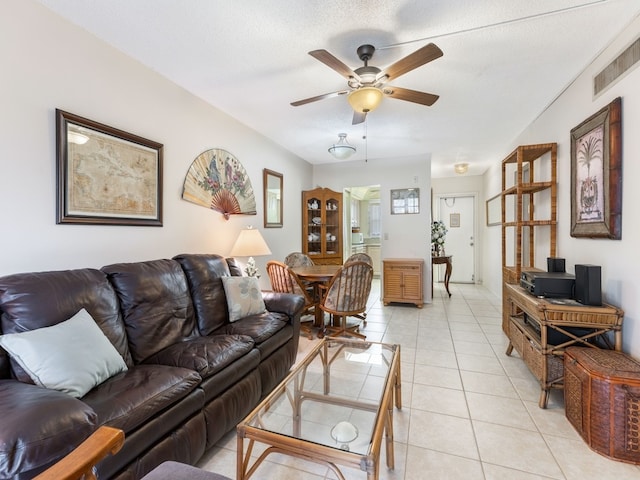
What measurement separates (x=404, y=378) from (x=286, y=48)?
2697mm

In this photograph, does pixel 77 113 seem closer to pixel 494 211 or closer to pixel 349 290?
pixel 349 290

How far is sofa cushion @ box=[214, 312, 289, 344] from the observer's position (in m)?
2.20

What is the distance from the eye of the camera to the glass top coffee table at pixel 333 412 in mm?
1095

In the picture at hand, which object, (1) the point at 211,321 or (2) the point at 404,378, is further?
(2) the point at 404,378

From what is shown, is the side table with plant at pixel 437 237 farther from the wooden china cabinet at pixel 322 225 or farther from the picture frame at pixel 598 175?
the picture frame at pixel 598 175

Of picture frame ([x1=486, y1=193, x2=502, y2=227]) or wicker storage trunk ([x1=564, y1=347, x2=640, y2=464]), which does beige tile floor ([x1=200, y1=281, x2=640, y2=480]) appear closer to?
wicker storage trunk ([x1=564, y1=347, x2=640, y2=464])

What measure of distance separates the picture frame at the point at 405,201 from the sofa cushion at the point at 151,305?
13.0 feet

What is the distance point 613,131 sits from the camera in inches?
78.4

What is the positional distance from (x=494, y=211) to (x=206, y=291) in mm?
5228

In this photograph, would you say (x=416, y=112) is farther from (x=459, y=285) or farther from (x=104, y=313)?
(x=459, y=285)

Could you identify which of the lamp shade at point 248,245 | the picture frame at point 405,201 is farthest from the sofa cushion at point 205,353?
the picture frame at point 405,201

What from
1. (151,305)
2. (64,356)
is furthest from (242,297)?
(64,356)

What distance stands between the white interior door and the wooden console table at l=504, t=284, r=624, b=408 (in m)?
4.87

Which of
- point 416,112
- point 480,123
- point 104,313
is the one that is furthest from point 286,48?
point 480,123
